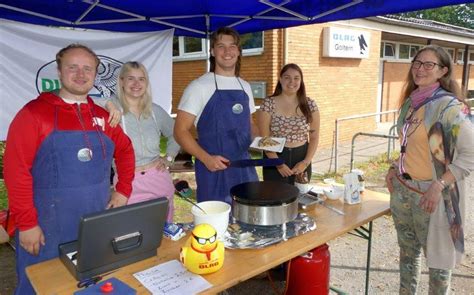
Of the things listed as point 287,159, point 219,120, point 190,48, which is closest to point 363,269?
point 287,159

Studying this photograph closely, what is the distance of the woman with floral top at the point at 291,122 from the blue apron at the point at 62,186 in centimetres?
148

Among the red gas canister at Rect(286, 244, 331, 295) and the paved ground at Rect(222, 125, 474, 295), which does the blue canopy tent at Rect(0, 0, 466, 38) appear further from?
the paved ground at Rect(222, 125, 474, 295)

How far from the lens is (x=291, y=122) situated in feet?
10.1

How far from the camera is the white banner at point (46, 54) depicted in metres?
3.55

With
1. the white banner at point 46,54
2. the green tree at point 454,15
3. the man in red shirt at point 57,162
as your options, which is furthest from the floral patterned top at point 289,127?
the green tree at point 454,15

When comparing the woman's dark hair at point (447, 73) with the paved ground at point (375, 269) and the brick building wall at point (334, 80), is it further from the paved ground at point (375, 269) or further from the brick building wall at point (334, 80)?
the brick building wall at point (334, 80)

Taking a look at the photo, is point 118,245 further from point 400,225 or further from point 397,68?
point 397,68

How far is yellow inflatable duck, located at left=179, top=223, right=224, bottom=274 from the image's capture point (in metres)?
1.49

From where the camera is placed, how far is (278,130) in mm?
3080

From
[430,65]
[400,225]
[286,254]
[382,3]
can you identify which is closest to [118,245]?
[286,254]

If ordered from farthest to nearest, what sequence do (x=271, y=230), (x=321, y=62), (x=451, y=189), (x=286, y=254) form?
(x=321, y=62) < (x=451, y=189) < (x=271, y=230) < (x=286, y=254)

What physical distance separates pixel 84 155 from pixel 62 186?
18 cm

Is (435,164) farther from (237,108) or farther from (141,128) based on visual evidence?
(141,128)

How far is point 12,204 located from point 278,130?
1992mm
